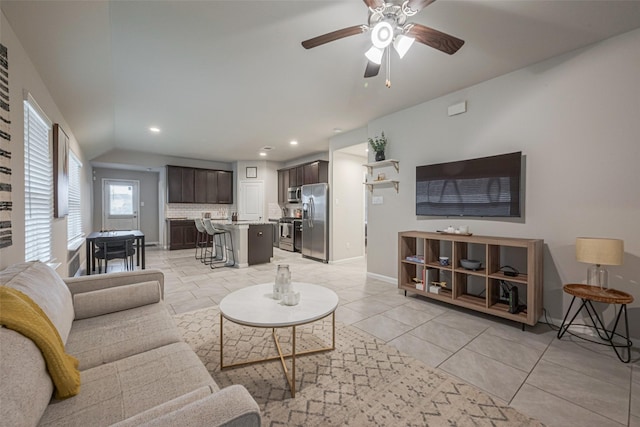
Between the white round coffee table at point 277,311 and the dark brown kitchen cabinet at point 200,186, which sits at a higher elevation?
the dark brown kitchen cabinet at point 200,186

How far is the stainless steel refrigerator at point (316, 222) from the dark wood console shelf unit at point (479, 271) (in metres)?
2.42

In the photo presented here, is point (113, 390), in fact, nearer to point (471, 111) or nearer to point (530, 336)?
point (530, 336)

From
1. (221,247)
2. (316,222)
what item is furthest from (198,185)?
(316,222)

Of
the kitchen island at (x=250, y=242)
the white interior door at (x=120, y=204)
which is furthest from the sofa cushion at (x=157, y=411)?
the white interior door at (x=120, y=204)

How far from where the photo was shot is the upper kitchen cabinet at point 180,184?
24.2 ft

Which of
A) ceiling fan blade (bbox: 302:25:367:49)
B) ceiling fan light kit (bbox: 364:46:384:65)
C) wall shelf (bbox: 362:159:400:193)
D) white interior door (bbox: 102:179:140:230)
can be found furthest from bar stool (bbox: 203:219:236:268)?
ceiling fan light kit (bbox: 364:46:384:65)

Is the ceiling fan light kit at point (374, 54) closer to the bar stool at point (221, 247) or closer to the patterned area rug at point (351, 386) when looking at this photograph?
the patterned area rug at point (351, 386)

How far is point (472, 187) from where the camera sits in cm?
310

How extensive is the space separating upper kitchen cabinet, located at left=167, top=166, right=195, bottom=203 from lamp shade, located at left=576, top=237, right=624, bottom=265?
820 cm

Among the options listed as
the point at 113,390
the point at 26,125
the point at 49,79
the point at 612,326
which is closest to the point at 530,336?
the point at 612,326

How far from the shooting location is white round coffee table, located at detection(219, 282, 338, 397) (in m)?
1.62

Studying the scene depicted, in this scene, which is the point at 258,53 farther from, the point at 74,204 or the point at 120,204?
the point at 120,204

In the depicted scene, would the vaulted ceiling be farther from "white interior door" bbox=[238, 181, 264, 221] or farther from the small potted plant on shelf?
"white interior door" bbox=[238, 181, 264, 221]

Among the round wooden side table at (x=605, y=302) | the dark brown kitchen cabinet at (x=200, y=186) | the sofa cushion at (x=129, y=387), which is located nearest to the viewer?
the sofa cushion at (x=129, y=387)
